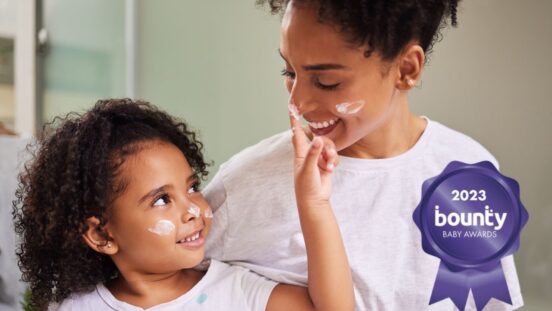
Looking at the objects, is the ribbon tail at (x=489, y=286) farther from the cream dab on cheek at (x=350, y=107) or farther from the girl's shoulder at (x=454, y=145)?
the cream dab on cheek at (x=350, y=107)

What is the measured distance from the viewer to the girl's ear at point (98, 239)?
A: 2.84 ft

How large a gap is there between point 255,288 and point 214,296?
58 mm

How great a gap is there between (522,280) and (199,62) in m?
0.96

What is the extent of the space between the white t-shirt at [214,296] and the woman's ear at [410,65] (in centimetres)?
33

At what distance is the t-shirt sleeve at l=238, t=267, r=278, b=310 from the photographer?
2.76ft

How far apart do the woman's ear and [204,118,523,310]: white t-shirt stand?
0.12m

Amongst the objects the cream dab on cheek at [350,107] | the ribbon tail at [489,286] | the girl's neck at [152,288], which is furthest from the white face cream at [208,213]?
the ribbon tail at [489,286]

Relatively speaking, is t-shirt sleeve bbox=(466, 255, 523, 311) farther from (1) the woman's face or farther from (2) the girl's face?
(2) the girl's face

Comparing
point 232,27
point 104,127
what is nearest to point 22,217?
point 104,127

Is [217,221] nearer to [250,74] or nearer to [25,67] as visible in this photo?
[250,74]

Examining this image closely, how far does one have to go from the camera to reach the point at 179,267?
2.77 ft

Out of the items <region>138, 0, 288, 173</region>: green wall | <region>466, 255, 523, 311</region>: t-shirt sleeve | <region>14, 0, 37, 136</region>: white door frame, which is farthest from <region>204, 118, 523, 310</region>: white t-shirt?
<region>14, 0, 37, 136</region>: white door frame

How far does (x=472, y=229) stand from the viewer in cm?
80

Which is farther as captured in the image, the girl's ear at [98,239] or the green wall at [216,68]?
the green wall at [216,68]
